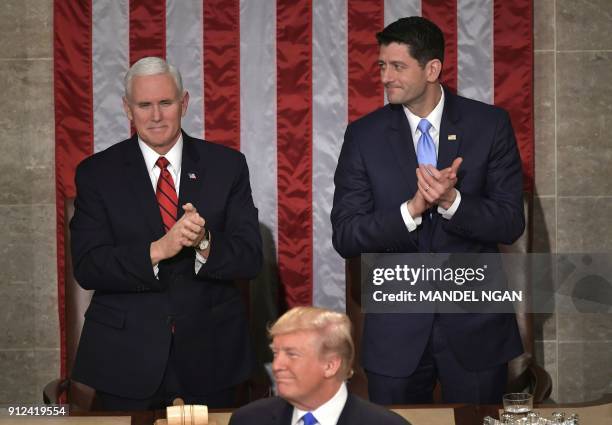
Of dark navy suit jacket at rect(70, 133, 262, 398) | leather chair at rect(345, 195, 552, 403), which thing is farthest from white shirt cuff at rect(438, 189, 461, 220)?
leather chair at rect(345, 195, 552, 403)

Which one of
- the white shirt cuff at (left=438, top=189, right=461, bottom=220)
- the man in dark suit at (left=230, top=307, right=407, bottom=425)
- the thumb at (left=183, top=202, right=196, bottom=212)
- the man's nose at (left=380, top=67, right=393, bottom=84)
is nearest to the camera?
the man in dark suit at (left=230, top=307, right=407, bottom=425)

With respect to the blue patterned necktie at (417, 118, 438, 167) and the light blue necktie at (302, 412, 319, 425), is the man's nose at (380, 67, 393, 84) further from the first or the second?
the light blue necktie at (302, 412, 319, 425)

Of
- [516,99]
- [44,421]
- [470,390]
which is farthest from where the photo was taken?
[516,99]

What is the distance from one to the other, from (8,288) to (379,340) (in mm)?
2129

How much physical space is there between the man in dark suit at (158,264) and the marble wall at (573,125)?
5.82 feet

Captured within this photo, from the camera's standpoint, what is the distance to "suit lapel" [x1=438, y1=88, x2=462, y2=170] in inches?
161

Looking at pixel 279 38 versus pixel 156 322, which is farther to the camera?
pixel 279 38

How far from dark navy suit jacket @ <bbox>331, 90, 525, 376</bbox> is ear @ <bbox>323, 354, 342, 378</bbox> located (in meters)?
1.28

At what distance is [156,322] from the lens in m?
4.05

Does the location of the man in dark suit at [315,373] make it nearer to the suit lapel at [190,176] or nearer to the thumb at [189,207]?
the thumb at [189,207]

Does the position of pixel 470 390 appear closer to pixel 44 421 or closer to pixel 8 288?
pixel 44 421

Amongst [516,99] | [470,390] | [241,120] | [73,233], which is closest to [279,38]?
[241,120]

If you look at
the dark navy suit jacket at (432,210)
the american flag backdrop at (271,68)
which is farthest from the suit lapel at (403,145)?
the american flag backdrop at (271,68)

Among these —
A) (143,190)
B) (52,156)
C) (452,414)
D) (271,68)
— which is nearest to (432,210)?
(452,414)
